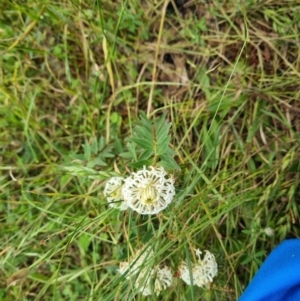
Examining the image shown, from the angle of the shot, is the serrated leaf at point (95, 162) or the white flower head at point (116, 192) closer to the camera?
the white flower head at point (116, 192)

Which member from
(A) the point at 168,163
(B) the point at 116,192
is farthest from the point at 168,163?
(B) the point at 116,192

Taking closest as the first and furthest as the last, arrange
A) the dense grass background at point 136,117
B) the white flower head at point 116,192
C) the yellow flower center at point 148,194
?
the yellow flower center at point 148,194, the white flower head at point 116,192, the dense grass background at point 136,117

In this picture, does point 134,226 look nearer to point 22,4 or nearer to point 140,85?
point 140,85

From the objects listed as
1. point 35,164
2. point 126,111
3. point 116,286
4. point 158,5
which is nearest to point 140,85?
point 126,111

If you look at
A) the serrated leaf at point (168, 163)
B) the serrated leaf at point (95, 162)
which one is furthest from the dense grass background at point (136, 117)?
the serrated leaf at point (168, 163)

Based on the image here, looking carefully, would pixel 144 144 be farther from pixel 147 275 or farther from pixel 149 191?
pixel 147 275

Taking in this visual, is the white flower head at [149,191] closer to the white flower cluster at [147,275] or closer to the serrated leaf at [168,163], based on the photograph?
the serrated leaf at [168,163]

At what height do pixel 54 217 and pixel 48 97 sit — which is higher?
pixel 48 97
